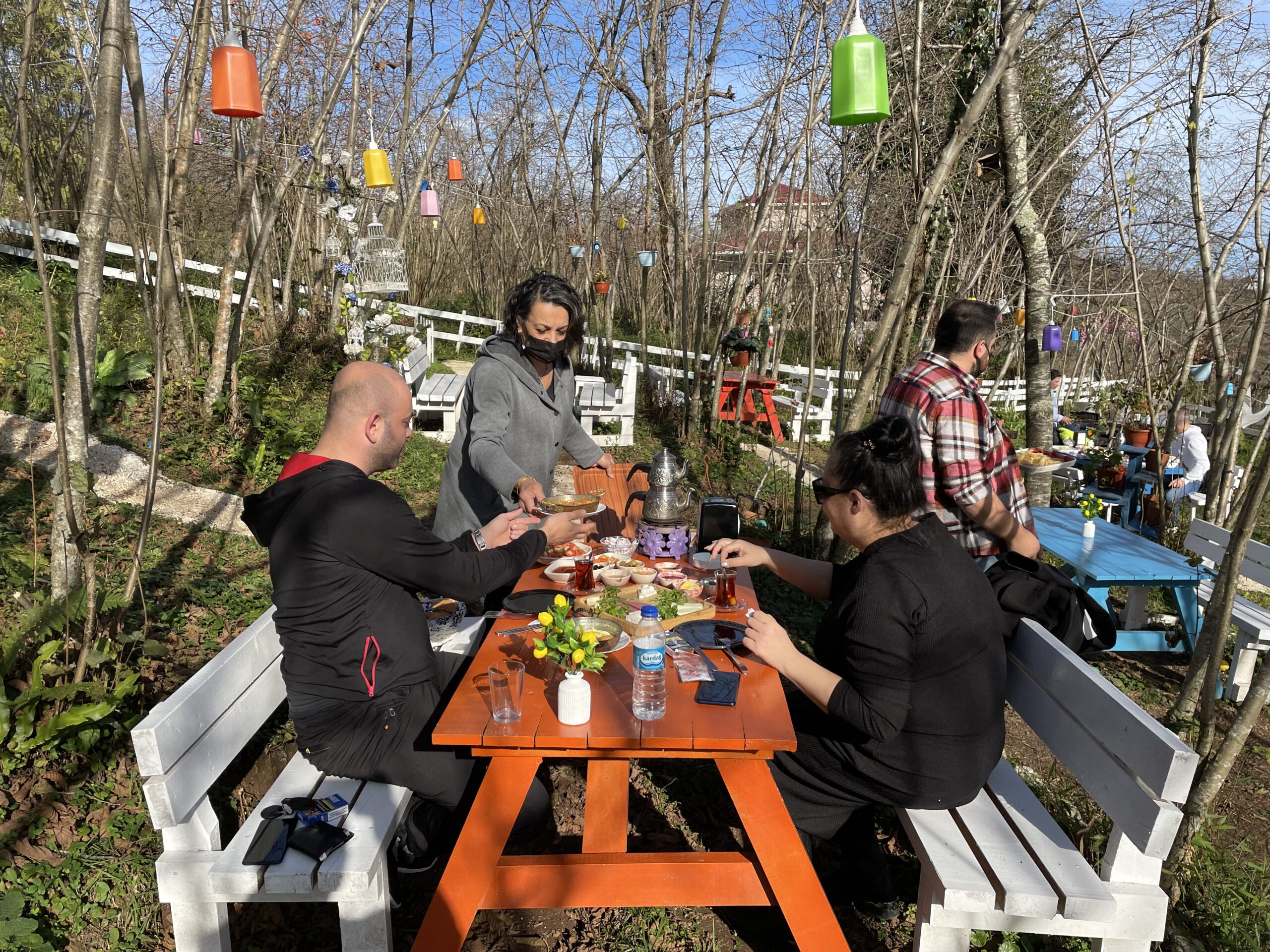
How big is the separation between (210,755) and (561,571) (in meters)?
1.35

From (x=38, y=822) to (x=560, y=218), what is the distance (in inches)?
519

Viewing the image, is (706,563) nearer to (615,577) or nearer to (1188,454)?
(615,577)

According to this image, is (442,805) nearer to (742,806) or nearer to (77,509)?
(742,806)

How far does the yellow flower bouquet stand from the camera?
2148mm

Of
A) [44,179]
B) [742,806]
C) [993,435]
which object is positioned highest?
[44,179]

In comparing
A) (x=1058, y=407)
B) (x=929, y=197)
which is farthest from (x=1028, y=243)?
(x=1058, y=407)

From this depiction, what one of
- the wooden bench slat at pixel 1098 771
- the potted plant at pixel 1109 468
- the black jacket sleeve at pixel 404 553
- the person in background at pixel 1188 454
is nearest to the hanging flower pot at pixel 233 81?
the black jacket sleeve at pixel 404 553

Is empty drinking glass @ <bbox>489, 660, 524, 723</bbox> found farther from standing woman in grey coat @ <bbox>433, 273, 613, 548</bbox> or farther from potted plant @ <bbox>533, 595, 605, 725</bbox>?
standing woman in grey coat @ <bbox>433, 273, 613, 548</bbox>

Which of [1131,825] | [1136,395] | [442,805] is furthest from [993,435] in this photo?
[1136,395]

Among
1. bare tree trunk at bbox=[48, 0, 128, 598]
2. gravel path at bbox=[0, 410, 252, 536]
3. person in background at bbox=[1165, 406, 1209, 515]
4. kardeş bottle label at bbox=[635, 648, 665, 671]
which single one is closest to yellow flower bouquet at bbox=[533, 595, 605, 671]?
kardeş bottle label at bbox=[635, 648, 665, 671]

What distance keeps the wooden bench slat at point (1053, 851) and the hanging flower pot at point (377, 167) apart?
18.4ft

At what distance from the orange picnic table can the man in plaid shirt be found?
51.3 inches

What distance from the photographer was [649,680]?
2.13m

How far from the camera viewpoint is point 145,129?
382 centimetres
